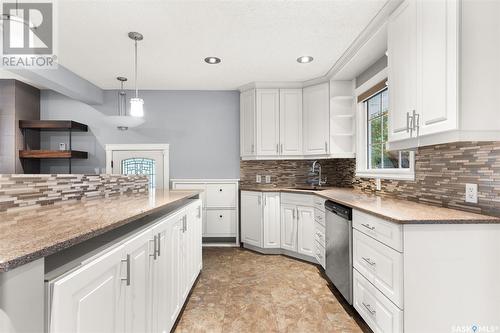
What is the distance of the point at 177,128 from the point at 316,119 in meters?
2.28

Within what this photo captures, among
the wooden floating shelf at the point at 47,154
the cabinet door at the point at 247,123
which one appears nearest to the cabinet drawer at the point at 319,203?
the cabinet door at the point at 247,123

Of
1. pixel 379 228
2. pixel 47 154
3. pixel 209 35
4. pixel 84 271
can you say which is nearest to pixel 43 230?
pixel 84 271

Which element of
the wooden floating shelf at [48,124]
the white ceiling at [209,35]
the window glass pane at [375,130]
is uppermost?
the white ceiling at [209,35]

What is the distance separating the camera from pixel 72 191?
1857 millimetres

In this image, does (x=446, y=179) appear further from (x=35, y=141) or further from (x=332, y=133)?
(x=35, y=141)

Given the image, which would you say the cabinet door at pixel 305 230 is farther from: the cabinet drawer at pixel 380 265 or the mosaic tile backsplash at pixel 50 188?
the mosaic tile backsplash at pixel 50 188

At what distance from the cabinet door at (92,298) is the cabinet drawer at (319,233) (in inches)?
91.2

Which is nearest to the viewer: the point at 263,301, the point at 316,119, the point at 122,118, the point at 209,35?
the point at 263,301

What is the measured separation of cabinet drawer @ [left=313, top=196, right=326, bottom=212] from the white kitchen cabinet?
1.14 metres

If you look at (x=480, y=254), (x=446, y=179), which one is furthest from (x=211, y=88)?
(x=480, y=254)

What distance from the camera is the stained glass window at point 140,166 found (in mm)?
4547

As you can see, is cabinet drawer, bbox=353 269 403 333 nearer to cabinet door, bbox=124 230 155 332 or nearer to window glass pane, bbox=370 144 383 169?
cabinet door, bbox=124 230 155 332

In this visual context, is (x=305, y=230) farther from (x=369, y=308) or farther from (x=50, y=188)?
(x=50, y=188)

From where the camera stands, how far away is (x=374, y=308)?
1.84m
